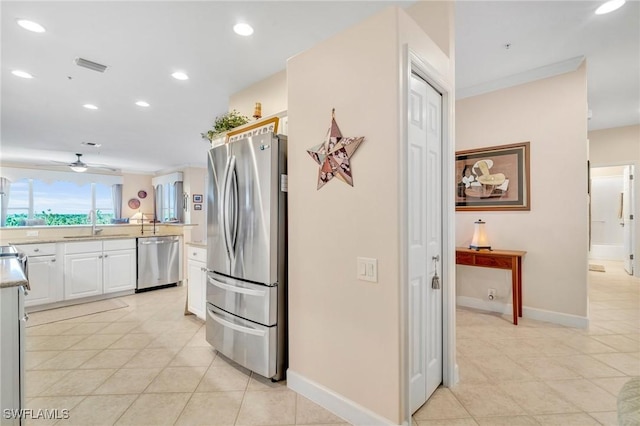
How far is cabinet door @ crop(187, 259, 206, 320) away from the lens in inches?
134

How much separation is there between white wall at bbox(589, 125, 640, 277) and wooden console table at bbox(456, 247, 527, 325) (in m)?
3.97

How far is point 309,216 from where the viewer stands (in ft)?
6.73

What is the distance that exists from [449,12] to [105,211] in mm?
11225

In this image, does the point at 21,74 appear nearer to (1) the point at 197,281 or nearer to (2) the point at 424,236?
(1) the point at 197,281

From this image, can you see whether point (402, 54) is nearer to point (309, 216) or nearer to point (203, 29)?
point (309, 216)

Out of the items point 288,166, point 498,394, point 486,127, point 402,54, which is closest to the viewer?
point 402,54

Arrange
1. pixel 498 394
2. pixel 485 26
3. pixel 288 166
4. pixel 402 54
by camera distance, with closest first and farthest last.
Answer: pixel 402 54 → pixel 498 394 → pixel 288 166 → pixel 485 26

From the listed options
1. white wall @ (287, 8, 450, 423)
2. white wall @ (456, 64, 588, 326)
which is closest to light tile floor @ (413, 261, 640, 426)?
white wall @ (456, 64, 588, 326)

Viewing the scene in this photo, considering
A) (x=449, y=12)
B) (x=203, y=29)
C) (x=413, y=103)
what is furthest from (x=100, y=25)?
(x=449, y=12)

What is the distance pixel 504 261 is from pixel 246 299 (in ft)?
9.48

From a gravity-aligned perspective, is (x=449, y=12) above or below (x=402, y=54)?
above

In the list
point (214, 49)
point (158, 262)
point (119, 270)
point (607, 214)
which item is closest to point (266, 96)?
point (214, 49)

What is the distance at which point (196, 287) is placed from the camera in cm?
352

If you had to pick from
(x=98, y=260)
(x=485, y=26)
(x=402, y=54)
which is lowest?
(x=98, y=260)
